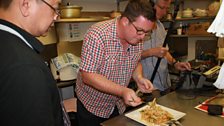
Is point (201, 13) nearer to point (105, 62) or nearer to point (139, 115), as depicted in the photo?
point (105, 62)

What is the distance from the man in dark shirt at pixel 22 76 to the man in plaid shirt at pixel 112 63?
576 millimetres

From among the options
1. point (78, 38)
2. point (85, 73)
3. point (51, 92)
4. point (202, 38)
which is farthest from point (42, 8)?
point (202, 38)

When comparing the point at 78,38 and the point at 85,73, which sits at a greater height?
the point at 78,38

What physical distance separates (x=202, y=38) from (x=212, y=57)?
56cm

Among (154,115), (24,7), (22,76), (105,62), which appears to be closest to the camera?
(22,76)

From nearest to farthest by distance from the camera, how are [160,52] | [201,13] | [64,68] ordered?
[160,52] → [64,68] → [201,13]

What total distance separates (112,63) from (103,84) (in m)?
0.18

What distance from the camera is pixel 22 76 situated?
0.55 meters

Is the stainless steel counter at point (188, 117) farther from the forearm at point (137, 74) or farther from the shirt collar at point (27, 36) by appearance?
the shirt collar at point (27, 36)

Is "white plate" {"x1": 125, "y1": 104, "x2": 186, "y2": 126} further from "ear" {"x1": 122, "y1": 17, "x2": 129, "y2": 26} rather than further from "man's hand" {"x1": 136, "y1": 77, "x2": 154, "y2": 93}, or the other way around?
"ear" {"x1": 122, "y1": 17, "x2": 129, "y2": 26}

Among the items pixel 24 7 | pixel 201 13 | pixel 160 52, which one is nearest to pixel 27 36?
pixel 24 7

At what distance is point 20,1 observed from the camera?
25.7 inches

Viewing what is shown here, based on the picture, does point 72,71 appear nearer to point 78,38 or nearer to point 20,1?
point 78,38

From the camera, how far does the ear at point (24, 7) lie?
0.65 metres
